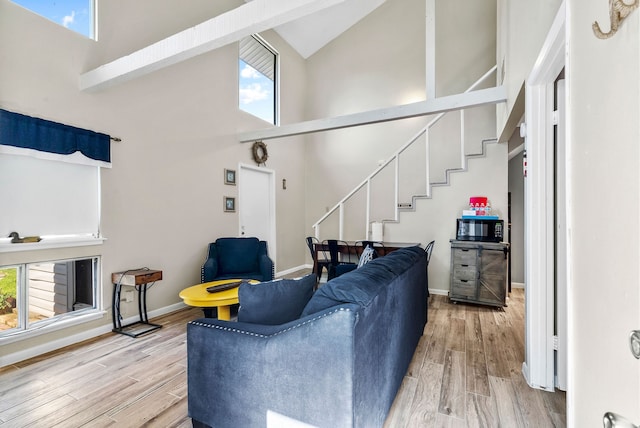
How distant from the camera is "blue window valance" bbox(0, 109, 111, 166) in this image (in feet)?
7.96

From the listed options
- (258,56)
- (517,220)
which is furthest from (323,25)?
(517,220)

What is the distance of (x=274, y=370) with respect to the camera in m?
1.41

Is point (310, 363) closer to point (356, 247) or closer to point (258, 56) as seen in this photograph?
point (356, 247)

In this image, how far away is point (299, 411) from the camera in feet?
4.46

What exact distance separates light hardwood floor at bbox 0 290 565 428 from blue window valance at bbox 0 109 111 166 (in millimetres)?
Result: 1789

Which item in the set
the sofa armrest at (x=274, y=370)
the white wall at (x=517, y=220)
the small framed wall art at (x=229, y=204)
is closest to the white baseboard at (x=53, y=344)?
the small framed wall art at (x=229, y=204)

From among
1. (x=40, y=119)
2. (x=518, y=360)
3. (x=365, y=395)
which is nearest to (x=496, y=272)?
(x=518, y=360)

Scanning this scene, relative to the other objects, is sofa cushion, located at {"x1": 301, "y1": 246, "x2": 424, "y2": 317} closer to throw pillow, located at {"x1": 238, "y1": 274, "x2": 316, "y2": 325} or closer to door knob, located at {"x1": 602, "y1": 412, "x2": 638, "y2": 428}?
throw pillow, located at {"x1": 238, "y1": 274, "x2": 316, "y2": 325}

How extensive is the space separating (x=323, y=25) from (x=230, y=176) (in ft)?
12.4

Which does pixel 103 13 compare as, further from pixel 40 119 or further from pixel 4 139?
pixel 4 139

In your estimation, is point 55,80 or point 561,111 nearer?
point 561,111

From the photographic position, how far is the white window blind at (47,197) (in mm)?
2479

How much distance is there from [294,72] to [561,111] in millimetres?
5371

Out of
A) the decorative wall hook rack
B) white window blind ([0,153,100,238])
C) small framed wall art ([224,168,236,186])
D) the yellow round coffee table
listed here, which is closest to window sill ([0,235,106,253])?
white window blind ([0,153,100,238])
